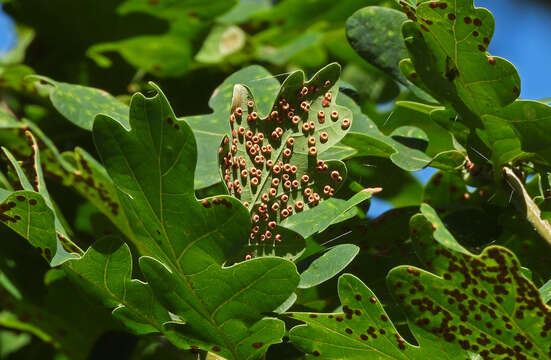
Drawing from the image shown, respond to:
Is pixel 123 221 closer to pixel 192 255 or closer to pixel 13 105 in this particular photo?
pixel 192 255

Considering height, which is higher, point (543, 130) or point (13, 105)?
point (543, 130)

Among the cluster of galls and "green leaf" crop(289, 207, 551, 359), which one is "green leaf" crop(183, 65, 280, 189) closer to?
the cluster of galls

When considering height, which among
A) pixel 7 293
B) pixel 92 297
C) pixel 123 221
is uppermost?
pixel 92 297

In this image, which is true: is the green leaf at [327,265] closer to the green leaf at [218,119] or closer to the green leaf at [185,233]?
the green leaf at [185,233]

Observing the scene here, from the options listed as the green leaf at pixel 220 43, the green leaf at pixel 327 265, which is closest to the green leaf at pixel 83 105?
the green leaf at pixel 327 265

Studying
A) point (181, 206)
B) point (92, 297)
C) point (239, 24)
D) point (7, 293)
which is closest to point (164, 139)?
point (181, 206)

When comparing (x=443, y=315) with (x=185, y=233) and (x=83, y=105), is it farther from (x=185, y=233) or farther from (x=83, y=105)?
(x=83, y=105)
